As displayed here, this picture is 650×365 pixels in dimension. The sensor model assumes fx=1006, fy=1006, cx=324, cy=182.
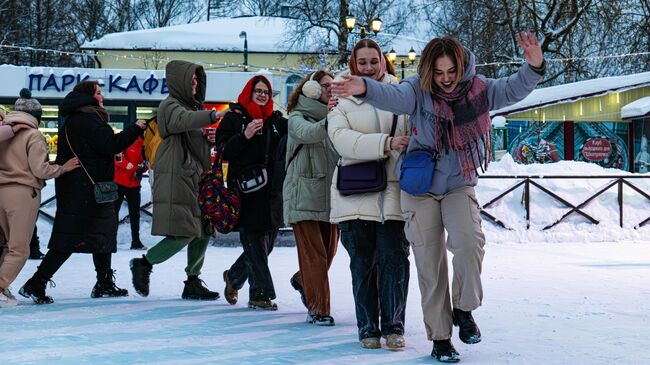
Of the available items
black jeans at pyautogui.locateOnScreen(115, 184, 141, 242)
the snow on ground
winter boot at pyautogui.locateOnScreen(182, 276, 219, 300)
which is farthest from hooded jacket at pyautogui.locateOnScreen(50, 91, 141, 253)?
black jeans at pyautogui.locateOnScreen(115, 184, 141, 242)

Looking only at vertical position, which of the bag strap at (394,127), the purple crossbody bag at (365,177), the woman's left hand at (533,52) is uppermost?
the woman's left hand at (533,52)

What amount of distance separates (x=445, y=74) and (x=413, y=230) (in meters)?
0.84

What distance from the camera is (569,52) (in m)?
39.9

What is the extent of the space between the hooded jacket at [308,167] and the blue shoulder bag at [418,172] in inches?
46.7

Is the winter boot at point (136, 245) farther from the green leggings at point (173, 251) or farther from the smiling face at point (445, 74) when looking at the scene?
the smiling face at point (445, 74)

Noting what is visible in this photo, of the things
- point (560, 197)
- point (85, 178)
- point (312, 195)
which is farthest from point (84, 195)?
point (560, 197)

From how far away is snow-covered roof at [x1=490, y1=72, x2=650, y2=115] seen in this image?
26719 millimetres

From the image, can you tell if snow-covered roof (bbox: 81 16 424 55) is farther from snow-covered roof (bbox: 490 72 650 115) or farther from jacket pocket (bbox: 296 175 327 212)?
jacket pocket (bbox: 296 175 327 212)

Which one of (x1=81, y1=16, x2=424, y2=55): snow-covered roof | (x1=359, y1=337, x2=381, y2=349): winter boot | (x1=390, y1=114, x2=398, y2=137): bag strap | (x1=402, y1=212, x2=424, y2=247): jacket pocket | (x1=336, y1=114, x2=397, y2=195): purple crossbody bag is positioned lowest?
(x1=359, y1=337, x2=381, y2=349): winter boot

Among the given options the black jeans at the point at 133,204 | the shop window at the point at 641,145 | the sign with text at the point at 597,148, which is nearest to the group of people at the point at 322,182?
the black jeans at the point at 133,204

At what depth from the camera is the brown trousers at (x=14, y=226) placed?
24.5 feet

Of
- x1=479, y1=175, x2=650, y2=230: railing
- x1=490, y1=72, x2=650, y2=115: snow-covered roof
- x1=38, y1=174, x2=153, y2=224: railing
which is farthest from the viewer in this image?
x1=490, y1=72, x2=650, y2=115: snow-covered roof

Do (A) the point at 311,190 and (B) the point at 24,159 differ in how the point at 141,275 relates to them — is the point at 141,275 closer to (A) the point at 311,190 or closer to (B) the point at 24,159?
(B) the point at 24,159

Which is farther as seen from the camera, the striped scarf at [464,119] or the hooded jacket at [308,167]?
the hooded jacket at [308,167]
